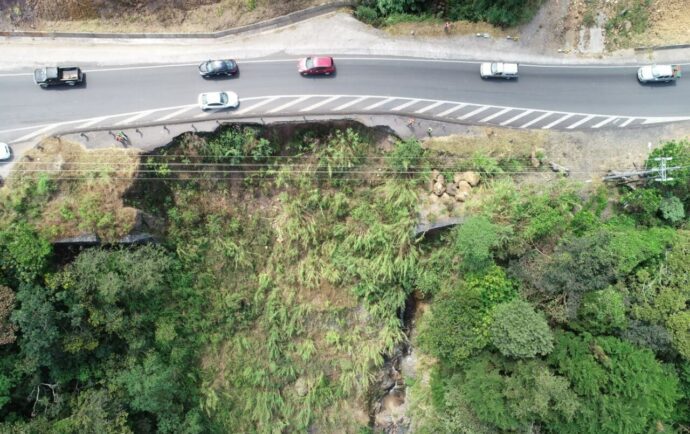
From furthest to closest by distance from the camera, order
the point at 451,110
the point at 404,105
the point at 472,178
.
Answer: the point at 451,110
the point at 404,105
the point at 472,178

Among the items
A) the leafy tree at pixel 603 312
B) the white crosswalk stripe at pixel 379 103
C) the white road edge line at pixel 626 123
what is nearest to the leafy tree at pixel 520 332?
the leafy tree at pixel 603 312

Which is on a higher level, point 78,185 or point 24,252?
point 78,185

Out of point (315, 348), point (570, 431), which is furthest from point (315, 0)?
point (570, 431)

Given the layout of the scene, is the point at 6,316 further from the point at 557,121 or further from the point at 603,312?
the point at 557,121

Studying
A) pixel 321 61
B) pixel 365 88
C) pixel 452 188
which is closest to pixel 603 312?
pixel 452 188

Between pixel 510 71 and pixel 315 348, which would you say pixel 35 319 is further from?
pixel 510 71

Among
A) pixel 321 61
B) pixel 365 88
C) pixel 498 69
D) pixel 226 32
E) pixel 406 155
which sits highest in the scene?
pixel 226 32
